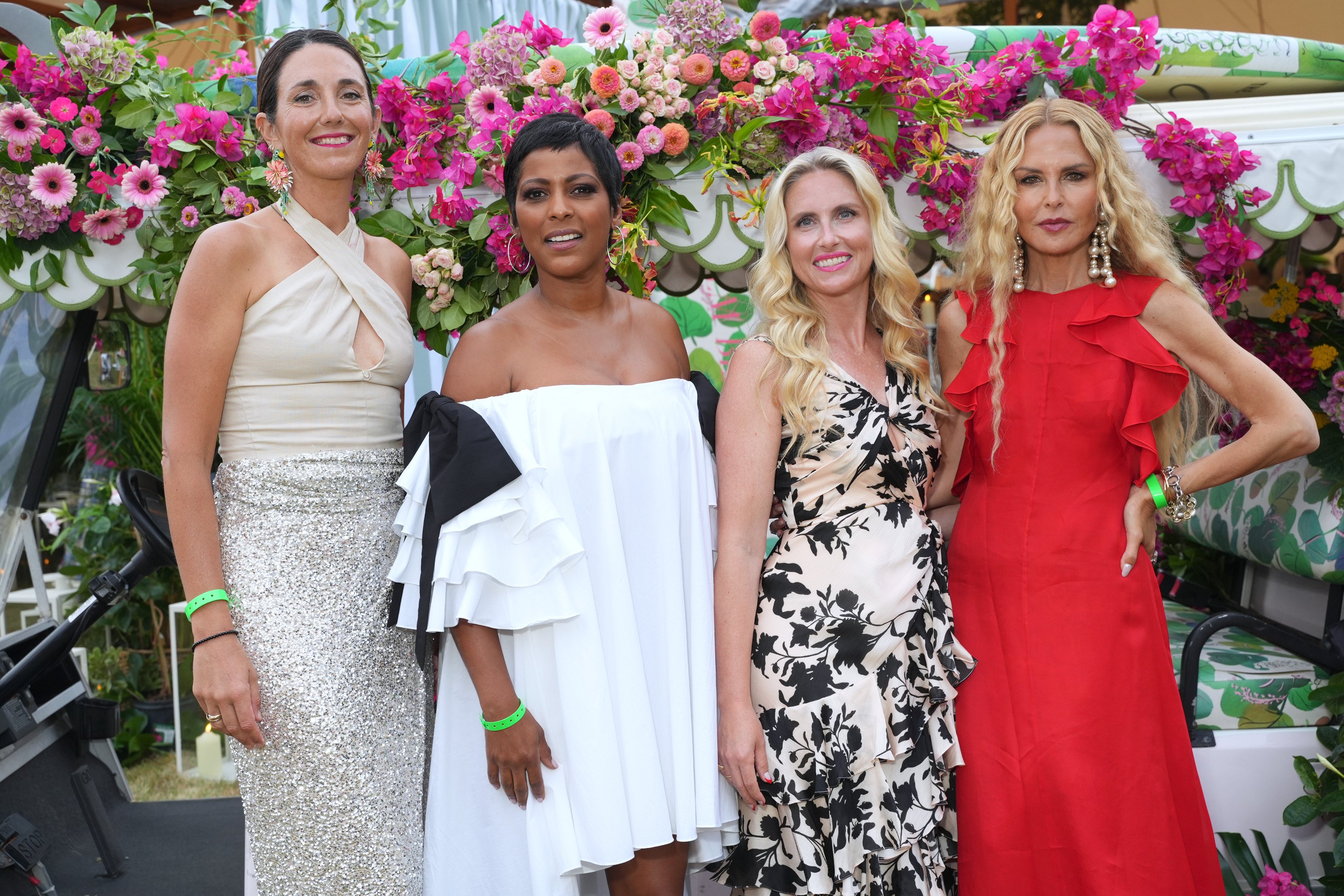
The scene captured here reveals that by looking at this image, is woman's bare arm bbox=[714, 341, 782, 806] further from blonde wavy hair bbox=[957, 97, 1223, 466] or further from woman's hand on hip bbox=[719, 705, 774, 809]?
blonde wavy hair bbox=[957, 97, 1223, 466]

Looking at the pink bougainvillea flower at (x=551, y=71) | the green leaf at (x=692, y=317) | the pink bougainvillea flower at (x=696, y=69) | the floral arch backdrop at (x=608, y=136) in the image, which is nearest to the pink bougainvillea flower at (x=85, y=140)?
the floral arch backdrop at (x=608, y=136)

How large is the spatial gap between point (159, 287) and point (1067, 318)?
2466 millimetres

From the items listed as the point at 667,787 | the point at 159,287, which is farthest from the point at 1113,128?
the point at 159,287

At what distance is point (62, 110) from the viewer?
9.07 ft

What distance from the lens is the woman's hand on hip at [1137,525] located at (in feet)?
7.86

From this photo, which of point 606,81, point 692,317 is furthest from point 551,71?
point 692,317

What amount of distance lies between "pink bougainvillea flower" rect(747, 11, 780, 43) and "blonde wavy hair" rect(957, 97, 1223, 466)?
70 cm

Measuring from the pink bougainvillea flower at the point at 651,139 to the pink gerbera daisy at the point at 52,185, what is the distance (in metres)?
1.59

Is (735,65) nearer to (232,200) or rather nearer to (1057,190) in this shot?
(1057,190)

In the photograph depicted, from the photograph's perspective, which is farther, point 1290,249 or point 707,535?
point 1290,249

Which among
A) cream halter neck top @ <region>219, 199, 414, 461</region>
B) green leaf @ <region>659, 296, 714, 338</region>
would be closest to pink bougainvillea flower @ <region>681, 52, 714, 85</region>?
cream halter neck top @ <region>219, 199, 414, 461</region>

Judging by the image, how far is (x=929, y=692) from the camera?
7.82 feet

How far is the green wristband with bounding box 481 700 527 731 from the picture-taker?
87.3 inches

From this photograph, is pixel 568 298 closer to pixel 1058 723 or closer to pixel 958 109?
pixel 958 109
